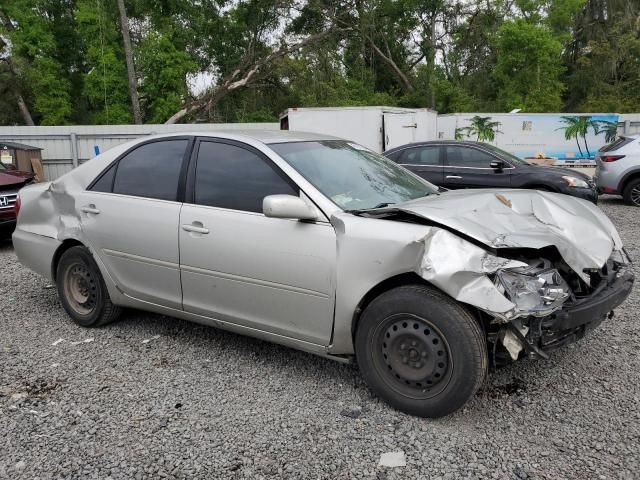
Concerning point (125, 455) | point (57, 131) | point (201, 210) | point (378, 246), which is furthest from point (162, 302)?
point (57, 131)

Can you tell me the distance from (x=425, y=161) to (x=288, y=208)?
773cm

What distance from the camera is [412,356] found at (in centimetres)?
298

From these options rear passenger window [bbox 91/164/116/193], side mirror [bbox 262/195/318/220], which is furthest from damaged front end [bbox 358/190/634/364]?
rear passenger window [bbox 91/164/116/193]

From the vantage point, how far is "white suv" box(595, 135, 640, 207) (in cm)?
1106

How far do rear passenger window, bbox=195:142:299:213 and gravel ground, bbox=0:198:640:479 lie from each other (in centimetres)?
115

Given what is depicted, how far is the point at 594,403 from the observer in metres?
3.16

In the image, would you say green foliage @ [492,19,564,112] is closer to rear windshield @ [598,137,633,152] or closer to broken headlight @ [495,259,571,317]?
rear windshield @ [598,137,633,152]

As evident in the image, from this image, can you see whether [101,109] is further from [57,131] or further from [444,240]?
[444,240]

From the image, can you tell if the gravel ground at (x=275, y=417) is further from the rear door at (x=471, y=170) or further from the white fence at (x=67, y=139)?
the white fence at (x=67, y=139)

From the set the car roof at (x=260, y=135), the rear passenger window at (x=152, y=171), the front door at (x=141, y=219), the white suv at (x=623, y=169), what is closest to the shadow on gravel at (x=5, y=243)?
the front door at (x=141, y=219)

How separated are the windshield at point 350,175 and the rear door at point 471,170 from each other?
609 centimetres

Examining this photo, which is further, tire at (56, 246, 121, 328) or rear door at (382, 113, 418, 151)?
rear door at (382, 113, 418, 151)

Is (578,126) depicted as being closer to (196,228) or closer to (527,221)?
(527,221)

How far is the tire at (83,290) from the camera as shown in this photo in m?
4.39
